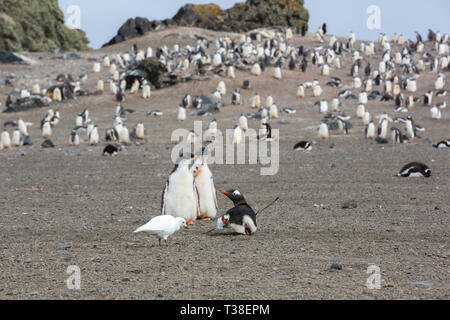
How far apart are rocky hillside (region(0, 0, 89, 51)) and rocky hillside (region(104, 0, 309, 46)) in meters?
4.21

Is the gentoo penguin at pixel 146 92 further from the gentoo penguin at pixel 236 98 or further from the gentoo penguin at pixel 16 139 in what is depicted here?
the gentoo penguin at pixel 16 139

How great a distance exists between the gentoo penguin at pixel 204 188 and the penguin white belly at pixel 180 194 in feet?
1.18

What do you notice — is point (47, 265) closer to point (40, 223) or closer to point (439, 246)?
point (40, 223)

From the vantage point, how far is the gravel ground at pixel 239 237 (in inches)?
167

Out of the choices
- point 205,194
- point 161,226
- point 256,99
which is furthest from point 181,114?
point 161,226

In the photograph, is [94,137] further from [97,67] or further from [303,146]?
[97,67]

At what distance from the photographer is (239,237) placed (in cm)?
599

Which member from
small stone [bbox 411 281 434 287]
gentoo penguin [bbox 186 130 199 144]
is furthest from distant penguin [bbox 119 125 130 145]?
small stone [bbox 411 281 434 287]

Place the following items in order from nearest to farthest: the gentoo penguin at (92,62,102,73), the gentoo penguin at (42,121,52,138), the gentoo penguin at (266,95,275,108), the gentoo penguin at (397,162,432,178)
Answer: the gentoo penguin at (397,162,432,178)
the gentoo penguin at (42,121,52,138)
the gentoo penguin at (266,95,275,108)
the gentoo penguin at (92,62,102,73)

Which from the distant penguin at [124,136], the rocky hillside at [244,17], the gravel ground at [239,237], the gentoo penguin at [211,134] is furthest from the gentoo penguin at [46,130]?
the rocky hillside at [244,17]

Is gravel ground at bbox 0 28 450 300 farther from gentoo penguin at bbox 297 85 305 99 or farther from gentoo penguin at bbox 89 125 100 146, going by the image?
gentoo penguin at bbox 297 85 305 99

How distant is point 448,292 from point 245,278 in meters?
1.49

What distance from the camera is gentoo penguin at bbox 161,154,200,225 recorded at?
6.68 m
